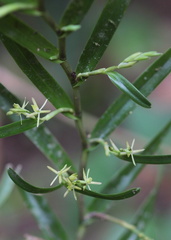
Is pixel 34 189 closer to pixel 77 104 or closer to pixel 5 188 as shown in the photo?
pixel 77 104

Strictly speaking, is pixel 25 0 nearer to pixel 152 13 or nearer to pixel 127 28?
pixel 127 28

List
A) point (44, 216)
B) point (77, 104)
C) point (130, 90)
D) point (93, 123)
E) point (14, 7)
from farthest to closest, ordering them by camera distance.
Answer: point (93, 123) → point (44, 216) → point (77, 104) → point (130, 90) → point (14, 7)

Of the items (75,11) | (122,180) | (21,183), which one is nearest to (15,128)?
(21,183)

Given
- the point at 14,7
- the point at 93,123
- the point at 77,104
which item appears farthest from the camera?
the point at 93,123

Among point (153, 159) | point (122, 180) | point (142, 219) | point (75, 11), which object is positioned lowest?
point (142, 219)

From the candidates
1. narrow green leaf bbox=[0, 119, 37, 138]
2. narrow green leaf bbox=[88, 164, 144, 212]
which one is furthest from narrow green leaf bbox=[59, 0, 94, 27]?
narrow green leaf bbox=[88, 164, 144, 212]

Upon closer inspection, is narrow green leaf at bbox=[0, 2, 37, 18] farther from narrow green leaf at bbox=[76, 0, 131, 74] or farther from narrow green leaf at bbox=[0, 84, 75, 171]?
narrow green leaf at bbox=[0, 84, 75, 171]

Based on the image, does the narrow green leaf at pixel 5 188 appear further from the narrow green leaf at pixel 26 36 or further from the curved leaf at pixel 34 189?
the narrow green leaf at pixel 26 36
